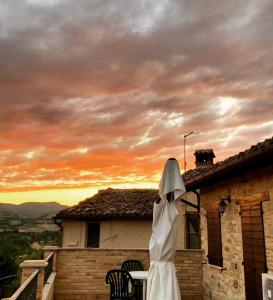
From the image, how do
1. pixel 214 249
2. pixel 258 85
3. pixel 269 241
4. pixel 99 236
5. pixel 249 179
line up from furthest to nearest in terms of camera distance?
pixel 99 236 → pixel 258 85 → pixel 214 249 → pixel 249 179 → pixel 269 241

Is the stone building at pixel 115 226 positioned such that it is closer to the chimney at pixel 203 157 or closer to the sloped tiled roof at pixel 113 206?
the sloped tiled roof at pixel 113 206

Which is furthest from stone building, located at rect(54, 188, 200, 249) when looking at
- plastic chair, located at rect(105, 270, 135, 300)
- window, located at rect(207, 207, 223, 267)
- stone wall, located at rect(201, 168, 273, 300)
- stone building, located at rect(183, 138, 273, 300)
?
plastic chair, located at rect(105, 270, 135, 300)

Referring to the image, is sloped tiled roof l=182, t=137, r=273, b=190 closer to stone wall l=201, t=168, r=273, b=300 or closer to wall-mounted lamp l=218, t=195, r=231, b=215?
stone wall l=201, t=168, r=273, b=300

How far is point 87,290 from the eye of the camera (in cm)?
958

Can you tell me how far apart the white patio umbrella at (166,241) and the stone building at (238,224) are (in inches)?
59.3

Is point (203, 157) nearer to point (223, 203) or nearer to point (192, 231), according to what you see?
point (192, 231)

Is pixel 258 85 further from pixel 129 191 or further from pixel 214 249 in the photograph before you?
pixel 129 191

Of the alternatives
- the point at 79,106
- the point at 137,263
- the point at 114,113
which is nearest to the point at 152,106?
the point at 114,113

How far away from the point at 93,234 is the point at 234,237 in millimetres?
9654

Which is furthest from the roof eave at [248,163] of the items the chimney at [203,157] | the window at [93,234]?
the chimney at [203,157]

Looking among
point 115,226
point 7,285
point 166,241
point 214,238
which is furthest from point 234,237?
point 7,285

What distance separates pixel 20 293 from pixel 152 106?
9.11 metres

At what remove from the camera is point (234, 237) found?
7730mm

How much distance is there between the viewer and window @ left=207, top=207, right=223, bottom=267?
28.0 feet
